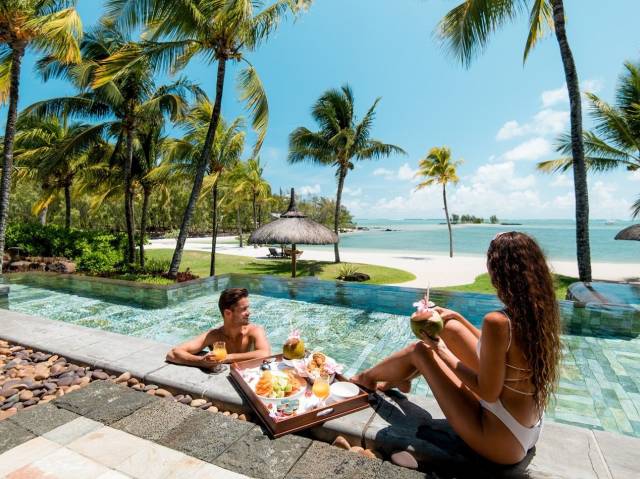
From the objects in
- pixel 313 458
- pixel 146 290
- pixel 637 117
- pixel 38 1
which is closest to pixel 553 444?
pixel 313 458

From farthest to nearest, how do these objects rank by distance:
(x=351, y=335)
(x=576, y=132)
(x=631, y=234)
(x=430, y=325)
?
(x=631, y=234)
(x=576, y=132)
(x=351, y=335)
(x=430, y=325)

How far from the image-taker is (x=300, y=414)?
220cm

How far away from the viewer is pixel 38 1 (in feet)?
27.2

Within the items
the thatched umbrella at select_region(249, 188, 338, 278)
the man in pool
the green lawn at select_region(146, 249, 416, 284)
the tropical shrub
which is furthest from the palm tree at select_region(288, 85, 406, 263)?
the man in pool

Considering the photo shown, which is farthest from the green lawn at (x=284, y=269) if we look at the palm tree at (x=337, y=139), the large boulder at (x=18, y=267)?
the large boulder at (x=18, y=267)

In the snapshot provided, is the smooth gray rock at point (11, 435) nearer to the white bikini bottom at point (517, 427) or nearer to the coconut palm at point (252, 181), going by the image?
the white bikini bottom at point (517, 427)

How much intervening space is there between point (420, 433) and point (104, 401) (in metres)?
2.44

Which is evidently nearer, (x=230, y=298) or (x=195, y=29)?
(x=230, y=298)

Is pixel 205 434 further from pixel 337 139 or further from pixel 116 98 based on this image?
pixel 337 139

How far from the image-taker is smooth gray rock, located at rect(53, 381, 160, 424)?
2441 millimetres

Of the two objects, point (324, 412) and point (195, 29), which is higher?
point (195, 29)

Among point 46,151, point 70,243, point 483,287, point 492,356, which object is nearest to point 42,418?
point 492,356

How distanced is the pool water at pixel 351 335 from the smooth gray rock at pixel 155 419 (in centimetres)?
243

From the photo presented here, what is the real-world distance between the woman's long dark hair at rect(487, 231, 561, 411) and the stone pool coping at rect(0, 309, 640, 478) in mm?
377
